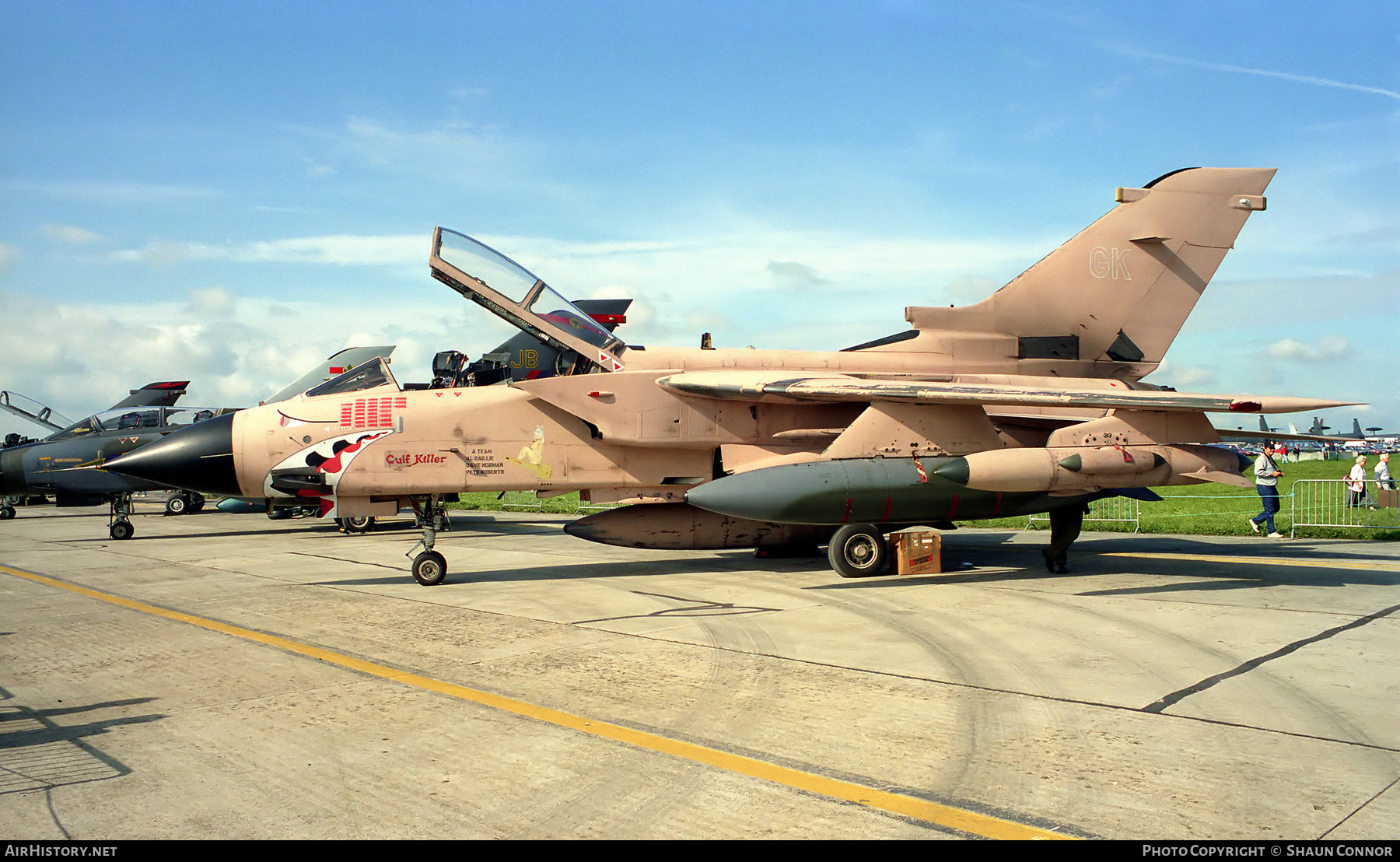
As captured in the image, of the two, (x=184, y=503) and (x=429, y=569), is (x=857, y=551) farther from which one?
(x=184, y=503)

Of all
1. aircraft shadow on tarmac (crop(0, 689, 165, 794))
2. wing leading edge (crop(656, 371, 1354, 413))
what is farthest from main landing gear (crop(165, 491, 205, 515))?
aircraft shadow on tarmac (crop(0, 689, 165, 794))

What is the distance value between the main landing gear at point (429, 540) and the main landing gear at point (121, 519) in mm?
10553

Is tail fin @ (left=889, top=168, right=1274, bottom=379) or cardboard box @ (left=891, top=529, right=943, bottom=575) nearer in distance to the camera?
cardboard box @ (left=891, top=529, right=943, bottom=575)

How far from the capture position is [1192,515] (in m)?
20.3

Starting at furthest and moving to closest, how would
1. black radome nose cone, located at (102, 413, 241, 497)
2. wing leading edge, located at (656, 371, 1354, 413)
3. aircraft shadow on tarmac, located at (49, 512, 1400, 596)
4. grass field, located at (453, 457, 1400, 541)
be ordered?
grass field, located at (453, 457, 1400, 541) < black radome nose cone, located at (102, 413, 241, 497) < aircraft shadow on tarmac, located at (49, 512, 1400, 596) < wing leading edge, located at (656, 371, 1354, 413)

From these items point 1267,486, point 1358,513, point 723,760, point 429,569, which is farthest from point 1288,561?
point 429,569

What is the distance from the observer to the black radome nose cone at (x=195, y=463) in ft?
36.2

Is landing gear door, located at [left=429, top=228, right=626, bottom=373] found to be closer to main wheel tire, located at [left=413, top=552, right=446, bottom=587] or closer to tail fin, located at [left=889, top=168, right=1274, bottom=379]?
main wheel tire, located at [left=413, top=552, right=446, bottom=587]

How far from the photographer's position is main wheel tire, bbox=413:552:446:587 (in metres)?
10.9

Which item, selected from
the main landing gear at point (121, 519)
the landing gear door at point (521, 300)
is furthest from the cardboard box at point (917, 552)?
the main landing gear at point (121, 519)
